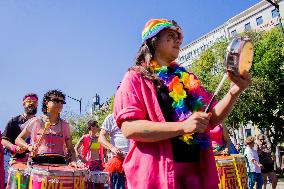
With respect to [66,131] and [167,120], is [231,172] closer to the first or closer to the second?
[66,131]

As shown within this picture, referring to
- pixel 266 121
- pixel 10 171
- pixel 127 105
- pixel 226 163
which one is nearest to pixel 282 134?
pixel 266 121

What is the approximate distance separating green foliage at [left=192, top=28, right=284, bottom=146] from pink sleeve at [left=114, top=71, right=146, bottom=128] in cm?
3290

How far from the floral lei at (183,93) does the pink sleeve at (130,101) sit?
20 centimetres

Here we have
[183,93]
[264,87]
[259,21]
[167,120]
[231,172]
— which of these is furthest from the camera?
[259,21]

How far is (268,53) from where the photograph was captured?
3781 cm

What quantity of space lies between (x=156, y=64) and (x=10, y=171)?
3781 mm

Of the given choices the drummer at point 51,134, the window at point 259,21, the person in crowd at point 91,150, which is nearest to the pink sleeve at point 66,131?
the drummer at point 51,134

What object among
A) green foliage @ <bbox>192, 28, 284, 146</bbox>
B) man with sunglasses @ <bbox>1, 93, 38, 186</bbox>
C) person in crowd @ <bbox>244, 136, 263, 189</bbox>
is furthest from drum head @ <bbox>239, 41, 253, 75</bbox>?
green foliage @ <bbox>192, 28, 284, 146</bbox>

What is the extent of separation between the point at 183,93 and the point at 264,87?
115ft

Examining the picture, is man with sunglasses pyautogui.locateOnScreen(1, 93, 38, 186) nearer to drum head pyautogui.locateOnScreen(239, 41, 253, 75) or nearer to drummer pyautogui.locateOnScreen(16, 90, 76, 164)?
drummer pyautogui.locateOnScreen(16, 90, 76, 164)

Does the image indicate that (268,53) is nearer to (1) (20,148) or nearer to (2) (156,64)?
(1) (20,148)

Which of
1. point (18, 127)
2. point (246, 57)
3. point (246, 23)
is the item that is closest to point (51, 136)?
point (18, 127)

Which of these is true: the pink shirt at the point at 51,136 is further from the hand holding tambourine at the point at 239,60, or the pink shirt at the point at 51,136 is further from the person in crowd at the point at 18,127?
the hand holding tambourine at the point at 239,60

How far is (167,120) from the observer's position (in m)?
2.48
